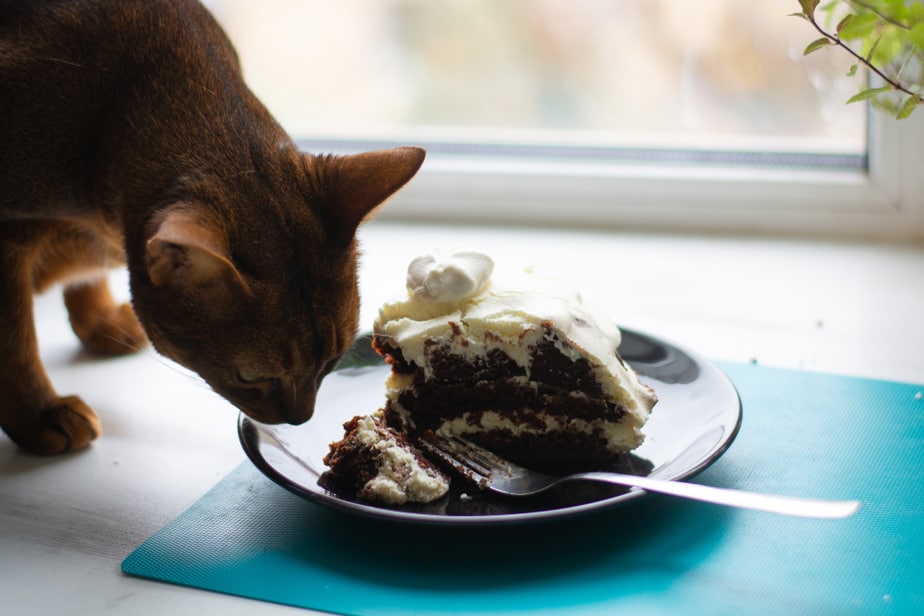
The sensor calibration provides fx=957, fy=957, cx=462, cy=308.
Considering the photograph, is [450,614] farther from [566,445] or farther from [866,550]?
[866,550]

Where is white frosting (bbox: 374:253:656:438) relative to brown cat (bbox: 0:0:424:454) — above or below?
below

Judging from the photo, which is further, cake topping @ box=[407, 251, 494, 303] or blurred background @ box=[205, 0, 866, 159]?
blurred background @ box=[205, 0, 866, 159]

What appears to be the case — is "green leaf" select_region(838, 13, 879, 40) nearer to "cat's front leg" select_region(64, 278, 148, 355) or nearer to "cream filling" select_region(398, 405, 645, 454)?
"cream filling" select_region(398, 405, 645, 454)

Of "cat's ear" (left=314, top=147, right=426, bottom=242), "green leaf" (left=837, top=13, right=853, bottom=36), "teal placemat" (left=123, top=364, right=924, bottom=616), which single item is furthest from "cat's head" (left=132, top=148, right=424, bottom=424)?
"green leaf" (left=837, top=13, right=853, bottom=36)

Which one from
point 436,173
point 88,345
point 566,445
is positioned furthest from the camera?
point 436,173

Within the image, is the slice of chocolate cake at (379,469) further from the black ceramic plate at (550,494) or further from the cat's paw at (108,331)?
→ the cat's paw at (108,331)

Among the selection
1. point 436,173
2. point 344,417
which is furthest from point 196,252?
point 436,173

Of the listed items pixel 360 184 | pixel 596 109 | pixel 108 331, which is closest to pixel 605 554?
pixel 360 184
